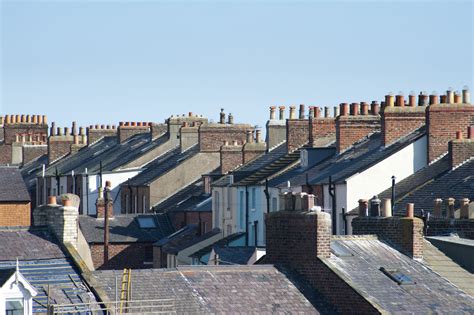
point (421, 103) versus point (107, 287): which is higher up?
point (421, 103)

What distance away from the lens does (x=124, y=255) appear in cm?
9106

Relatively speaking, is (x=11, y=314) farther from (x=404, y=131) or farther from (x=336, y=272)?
(x=404, y=131)

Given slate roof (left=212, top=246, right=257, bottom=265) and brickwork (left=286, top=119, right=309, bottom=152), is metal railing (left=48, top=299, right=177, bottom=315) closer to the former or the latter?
slate roof (left=212, top=246, right=257, bottom=265)

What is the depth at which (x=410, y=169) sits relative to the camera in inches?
2746

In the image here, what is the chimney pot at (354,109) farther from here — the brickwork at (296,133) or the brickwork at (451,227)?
the brickwork at (451,227)

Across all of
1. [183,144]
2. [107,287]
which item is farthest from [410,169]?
[183,144]

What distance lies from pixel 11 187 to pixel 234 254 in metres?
11.9

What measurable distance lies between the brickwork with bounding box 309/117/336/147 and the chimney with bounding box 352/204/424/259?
117ft

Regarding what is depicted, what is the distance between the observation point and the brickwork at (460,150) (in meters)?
65.9

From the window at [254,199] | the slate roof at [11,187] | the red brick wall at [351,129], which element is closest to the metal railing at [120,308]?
the slate roof at [11,187]

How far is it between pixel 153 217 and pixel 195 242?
38.5 feet

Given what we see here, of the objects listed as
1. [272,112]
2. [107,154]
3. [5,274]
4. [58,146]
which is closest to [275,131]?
[272,112]

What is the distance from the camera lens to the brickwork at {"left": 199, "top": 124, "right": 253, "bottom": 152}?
101 m

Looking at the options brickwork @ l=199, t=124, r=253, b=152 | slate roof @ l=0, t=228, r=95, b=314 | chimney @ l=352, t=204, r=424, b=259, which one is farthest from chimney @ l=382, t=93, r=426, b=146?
slate roof @ l=0, t=228, r=95, b=314
